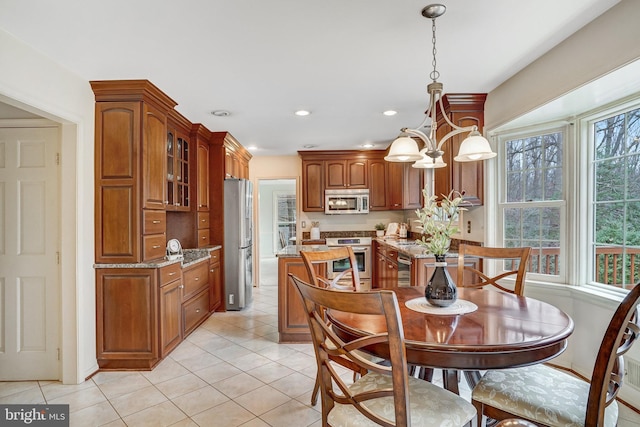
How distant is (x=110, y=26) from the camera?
1.98 m

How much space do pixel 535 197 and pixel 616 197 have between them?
0.61 m

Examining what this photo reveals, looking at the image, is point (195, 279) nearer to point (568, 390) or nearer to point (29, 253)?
point (29, 253)

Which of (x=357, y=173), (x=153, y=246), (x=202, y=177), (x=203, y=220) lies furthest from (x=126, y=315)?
(x=357, y=173)

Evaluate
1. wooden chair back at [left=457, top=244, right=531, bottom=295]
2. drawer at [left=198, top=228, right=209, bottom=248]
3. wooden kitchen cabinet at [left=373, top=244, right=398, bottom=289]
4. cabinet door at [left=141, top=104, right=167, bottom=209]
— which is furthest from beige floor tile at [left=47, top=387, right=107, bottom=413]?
wooden kitchen cabinet at [left=373, top=244, right=398, bottom=289]

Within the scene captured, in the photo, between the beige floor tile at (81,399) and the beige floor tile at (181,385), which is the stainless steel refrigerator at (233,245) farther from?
the beige floor tile at (81,399)

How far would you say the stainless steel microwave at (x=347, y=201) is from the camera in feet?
19.0

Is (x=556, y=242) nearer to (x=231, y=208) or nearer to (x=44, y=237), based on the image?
(x=231, y=208)

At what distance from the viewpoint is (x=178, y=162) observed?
391 centimetres

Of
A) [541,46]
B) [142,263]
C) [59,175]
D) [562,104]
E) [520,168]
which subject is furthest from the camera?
[520,168]

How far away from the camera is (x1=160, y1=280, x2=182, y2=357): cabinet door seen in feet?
9.63

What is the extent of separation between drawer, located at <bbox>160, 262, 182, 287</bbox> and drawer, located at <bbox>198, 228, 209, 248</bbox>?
3.34 feet

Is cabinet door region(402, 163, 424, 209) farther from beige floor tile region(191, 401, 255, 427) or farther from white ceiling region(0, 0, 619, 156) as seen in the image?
beige floor tile region(191, 401, 255, 427)

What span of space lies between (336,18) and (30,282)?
295cm

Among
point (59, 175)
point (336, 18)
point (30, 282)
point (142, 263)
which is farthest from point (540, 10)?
point (30, 282)
